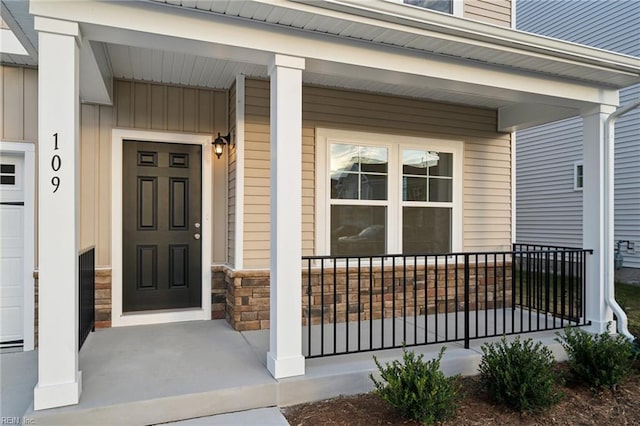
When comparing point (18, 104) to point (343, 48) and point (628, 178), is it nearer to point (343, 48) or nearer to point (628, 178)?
point (343, 48)

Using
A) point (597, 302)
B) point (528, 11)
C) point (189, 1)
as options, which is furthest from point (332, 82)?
point (528, 11)

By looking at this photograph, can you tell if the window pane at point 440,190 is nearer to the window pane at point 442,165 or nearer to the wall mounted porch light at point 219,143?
the window pane at point 442,165

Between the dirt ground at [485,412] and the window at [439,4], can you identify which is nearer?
the dirt ground at [485,412]

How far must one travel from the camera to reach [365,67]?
10.4 ft

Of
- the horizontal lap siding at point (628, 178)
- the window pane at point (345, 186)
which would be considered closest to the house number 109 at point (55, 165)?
the window pane at point (345, 186)

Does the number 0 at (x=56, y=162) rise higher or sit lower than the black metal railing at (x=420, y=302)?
higher

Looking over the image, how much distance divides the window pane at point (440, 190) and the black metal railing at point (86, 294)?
12.1 ft

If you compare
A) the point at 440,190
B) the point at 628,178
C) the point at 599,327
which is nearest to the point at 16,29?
the point at 440,190

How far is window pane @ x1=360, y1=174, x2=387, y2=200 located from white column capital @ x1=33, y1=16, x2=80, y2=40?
3068 mm

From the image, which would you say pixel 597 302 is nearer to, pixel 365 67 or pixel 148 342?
pixel 365 67

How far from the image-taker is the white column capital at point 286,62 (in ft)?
9.57

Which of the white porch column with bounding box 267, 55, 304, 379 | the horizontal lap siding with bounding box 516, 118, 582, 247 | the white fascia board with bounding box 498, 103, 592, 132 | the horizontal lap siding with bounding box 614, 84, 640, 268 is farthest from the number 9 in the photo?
the horizontal lap siding with bounding box 516, 118, 582, 247

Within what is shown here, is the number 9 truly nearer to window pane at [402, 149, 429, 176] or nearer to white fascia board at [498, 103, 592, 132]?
window pane at [402, 149, 429, 176]

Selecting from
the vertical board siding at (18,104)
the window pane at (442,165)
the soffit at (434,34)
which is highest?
the soffit at (434,34)
